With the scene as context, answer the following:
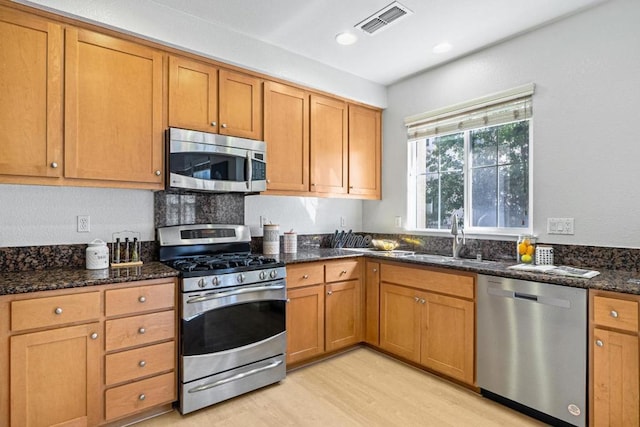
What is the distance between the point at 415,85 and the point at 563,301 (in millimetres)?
2410

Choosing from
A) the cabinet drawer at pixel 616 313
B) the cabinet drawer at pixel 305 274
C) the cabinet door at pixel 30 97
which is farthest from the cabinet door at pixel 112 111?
the cabinet drawer at pixel 616 313

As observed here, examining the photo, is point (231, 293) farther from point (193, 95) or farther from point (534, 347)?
point (534, 347)

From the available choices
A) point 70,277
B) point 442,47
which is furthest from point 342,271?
point 442,47

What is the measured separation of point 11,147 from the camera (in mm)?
1952

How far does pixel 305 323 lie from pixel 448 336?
1113 millimetres

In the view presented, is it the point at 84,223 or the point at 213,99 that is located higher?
the point at 213,99

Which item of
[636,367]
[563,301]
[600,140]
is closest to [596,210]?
[600,140]

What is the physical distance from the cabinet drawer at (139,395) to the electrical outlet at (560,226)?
282 cm

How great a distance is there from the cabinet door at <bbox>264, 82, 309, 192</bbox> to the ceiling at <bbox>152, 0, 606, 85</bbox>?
1.29ft

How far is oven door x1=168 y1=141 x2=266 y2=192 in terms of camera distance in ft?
8.04

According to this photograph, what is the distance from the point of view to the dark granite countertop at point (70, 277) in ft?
5.78

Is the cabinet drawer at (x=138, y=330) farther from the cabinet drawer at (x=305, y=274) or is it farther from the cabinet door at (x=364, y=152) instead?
the cabinet door at (x=364, y=152)

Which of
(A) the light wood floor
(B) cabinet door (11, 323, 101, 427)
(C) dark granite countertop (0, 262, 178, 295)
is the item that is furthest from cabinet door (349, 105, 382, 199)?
(B) cabinet door (11, 323, 101, 427)

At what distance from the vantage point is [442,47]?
2.92 m
